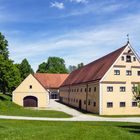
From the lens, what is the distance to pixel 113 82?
1924 inches

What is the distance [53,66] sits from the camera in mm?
134250

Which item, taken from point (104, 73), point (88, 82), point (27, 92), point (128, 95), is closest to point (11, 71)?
point (27, 92)

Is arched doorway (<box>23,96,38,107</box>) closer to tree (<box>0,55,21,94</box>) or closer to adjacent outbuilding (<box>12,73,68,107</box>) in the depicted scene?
adjacent outbuilding (<box>12,73,68,107</box>)

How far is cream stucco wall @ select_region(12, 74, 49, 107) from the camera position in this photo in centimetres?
6078

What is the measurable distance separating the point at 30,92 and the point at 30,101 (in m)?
1.99

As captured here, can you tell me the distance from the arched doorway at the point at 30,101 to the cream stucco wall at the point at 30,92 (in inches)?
28.8

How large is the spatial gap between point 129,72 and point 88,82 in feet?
26.8

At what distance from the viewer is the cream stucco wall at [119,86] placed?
48.0m

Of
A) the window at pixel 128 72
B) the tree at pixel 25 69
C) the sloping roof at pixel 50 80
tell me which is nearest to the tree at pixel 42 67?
the tree at pixel 25 69

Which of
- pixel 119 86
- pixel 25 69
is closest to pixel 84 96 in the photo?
pixel 119 86

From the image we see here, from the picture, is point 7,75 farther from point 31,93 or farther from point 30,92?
point 31,93

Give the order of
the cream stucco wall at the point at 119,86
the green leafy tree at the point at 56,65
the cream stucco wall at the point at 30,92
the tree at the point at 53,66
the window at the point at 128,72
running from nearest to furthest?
the cream stucco wall at the point at 119,86, the window at the point at 128,72, the cream stucco wall at the point at 30,92, the tree at the point at 53,66, the green leafy tree at the point at 56,65

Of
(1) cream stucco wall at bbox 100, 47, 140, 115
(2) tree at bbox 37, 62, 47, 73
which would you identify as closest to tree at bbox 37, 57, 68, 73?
(2) tree at bbox 37, 62, 47, 73

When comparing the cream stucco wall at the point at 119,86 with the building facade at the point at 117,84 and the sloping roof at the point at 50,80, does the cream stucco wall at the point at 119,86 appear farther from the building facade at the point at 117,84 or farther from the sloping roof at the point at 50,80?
the sloping roof at the point at 50,80
